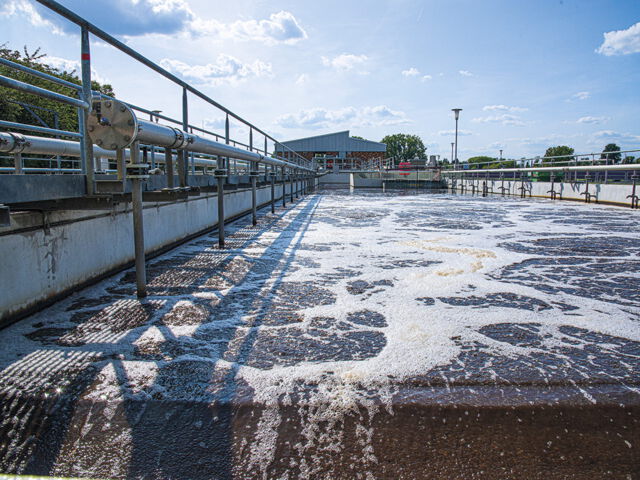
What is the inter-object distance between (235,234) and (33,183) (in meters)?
4.27

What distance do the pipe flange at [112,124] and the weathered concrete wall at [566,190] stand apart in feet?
44.4

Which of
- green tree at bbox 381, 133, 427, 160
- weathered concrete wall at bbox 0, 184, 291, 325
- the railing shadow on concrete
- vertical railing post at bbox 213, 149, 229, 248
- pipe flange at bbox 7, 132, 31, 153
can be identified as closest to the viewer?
the railing shadow on concrete

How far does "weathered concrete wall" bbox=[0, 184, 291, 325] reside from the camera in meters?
2.77

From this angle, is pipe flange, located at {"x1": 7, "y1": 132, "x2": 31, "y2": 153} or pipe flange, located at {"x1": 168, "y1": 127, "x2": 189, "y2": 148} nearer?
pipe flange, located at {"x1": 168, "y1": 127, "x2": 189, "y2": 148}

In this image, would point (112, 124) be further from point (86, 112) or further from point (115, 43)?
point (115, 43)

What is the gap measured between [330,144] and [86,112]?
4831 centimetres

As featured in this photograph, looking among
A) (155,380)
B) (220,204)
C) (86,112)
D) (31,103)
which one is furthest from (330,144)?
(155,380)

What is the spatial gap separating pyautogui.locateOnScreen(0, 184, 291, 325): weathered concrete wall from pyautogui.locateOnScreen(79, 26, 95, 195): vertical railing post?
40 centimetres

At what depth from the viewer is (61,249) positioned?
10.8 ft

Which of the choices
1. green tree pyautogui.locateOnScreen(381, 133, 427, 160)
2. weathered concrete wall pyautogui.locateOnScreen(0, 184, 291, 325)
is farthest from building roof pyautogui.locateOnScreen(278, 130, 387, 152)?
green tree pyautogui.locateOnScreen(381, 133, 427, 160)

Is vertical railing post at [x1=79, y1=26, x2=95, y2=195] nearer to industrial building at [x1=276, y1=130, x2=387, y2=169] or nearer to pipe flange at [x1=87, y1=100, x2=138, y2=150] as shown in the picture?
pipe flange at [x1=87, y1=100, x2=138, y2=150]

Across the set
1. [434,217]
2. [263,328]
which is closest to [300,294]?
[263,328]

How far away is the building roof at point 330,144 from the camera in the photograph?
50.1 meters

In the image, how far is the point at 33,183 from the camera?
2.59 m
